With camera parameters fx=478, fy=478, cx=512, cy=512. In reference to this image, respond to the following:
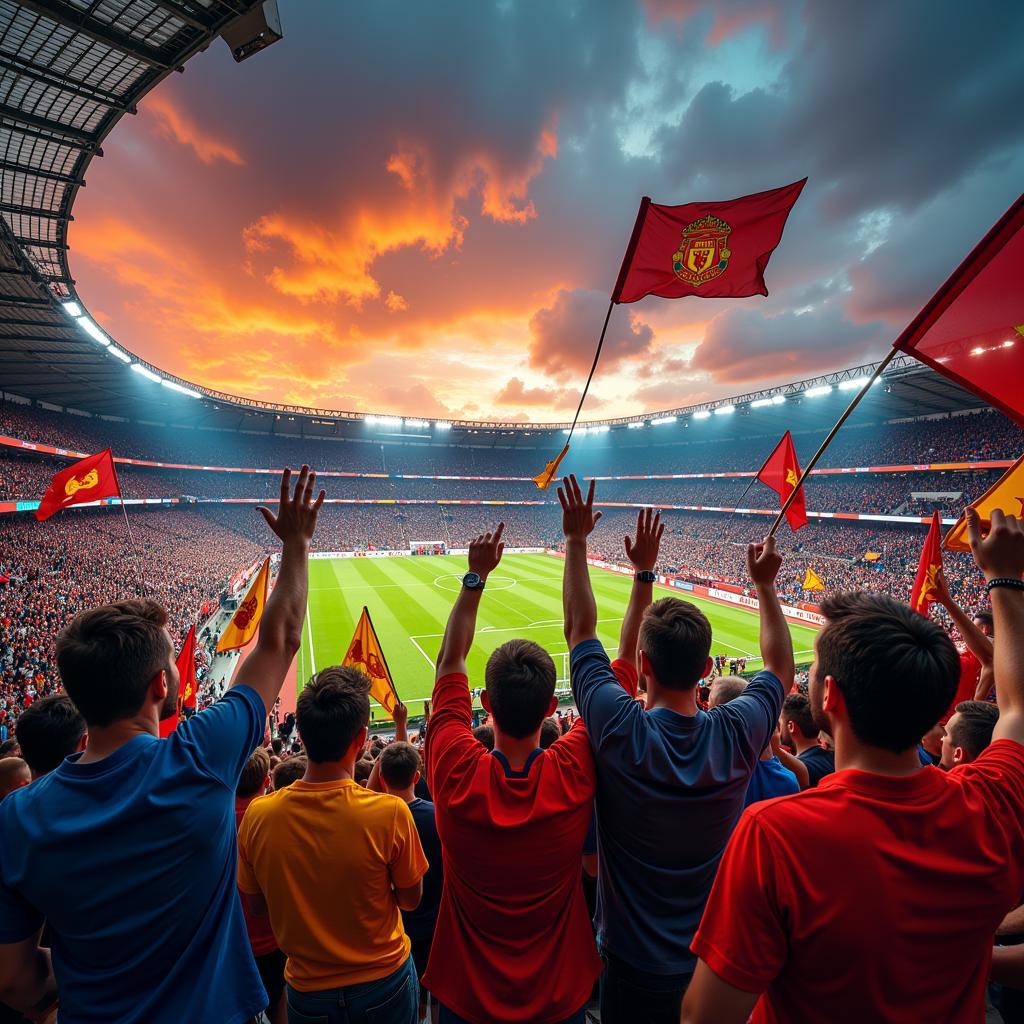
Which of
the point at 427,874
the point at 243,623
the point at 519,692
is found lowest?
the point at 243,623

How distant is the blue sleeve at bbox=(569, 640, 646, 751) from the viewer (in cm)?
217

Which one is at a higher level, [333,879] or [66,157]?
[66,157]

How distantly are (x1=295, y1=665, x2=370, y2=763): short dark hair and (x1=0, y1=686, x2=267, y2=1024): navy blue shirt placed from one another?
2.00 feet

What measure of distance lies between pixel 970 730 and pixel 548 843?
10.1ft

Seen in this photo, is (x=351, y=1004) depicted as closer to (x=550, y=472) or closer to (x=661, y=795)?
(x=661, y=795)

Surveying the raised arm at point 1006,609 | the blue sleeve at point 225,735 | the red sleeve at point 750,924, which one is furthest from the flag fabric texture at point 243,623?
the raised arm at point 1006,609

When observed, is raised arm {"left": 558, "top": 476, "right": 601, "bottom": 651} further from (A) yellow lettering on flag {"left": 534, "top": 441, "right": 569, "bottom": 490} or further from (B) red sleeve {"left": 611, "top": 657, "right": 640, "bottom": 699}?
(A) yellow lettering on flag {"left": 534, "top": 441, "right": 569, "bottom": 490}

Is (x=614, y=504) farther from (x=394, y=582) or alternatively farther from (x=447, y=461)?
(x=394, y=582)

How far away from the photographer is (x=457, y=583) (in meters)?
36.3

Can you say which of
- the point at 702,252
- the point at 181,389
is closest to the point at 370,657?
the point at 702,252

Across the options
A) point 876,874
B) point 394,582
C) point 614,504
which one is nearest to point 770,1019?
point 876,874

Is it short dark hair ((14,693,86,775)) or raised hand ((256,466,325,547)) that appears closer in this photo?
raised hand ((256,466,325,547))

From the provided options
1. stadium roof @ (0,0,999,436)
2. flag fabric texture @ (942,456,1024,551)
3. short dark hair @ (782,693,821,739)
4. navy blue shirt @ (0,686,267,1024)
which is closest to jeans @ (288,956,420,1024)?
navy blue shirt @ (0,686,267,1024)

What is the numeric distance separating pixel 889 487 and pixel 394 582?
39.0 meters
